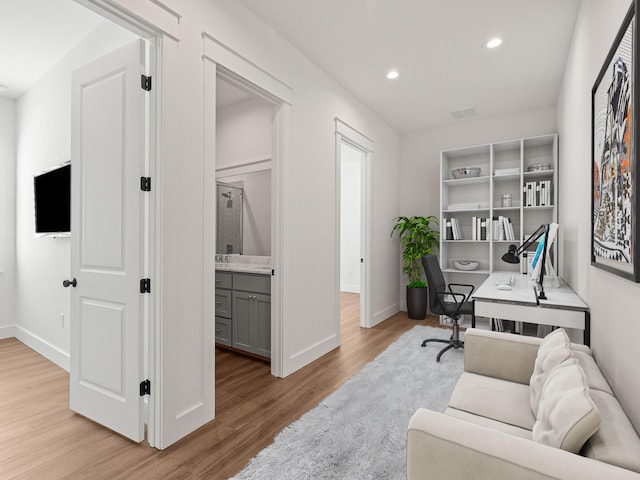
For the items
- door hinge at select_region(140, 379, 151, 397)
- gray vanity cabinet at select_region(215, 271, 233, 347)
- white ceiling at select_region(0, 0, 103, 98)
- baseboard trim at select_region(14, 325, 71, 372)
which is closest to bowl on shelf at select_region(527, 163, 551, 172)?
gray vanity cabinet at select_region(215, 271, 233, 347)

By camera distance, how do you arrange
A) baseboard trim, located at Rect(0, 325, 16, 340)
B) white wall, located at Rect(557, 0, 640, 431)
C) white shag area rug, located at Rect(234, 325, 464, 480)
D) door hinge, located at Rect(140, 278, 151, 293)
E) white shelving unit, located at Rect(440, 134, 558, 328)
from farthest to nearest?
white shelving unit, located at Rect(440, 134, 558, 328) < baseboard trim, located at Rect(0, 325, 16, 340) < door hinge, located at Rect(140, 278, 151, 293) < white shag area rug, located at Rect(234, 325, 464, 480) < white wall, located at Rect(557, 0, 640, 431)

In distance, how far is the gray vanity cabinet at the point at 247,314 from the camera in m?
3.12

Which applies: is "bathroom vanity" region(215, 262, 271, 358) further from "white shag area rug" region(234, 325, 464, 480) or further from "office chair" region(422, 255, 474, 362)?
"office chair" region(422, 255, 474, 362)

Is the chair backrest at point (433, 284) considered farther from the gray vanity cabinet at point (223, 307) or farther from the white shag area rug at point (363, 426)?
the gray vanity cabinet at point (223, 307)

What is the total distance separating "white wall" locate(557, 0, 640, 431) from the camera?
1.24m

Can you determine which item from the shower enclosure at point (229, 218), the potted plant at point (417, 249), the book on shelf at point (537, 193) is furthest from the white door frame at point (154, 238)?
the book on shelf at point (537, 193)

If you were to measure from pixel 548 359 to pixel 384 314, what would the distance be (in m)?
3.33

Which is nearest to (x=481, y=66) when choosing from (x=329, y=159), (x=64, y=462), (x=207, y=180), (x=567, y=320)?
(x=329, y=159)

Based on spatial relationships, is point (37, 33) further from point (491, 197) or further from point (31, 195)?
point (491, 197)

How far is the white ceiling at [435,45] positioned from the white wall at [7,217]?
3533 millimetres

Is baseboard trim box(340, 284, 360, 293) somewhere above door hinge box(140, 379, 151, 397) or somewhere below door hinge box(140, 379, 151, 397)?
below

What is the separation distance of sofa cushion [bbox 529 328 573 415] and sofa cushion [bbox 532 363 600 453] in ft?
0.53

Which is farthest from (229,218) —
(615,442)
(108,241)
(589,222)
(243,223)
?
(615,442)

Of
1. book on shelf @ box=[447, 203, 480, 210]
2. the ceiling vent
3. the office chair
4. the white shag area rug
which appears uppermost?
the ceiling vent
